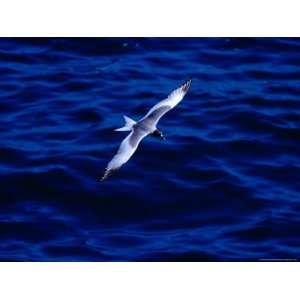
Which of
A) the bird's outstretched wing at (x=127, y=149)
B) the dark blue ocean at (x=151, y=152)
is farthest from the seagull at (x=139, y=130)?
the dark blue ocean at (x=151, y=152)

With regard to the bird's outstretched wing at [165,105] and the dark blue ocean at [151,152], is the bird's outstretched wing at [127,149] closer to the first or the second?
the bird's outstretched wing at [165,105]

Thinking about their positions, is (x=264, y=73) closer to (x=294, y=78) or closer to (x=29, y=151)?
(x=294, y=78)

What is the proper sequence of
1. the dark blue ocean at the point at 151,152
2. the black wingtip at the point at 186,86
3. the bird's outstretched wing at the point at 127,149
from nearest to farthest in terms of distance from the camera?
the bird's outstretched wing at the point at 127,149, the dark blue ocean at the point at 151,152, the black wingtip at the point at 186,86

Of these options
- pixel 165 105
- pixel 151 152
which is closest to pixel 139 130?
pixel 165 105

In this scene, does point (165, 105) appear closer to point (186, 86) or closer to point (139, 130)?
point (186, 86)

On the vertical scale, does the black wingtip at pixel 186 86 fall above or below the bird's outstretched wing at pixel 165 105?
above

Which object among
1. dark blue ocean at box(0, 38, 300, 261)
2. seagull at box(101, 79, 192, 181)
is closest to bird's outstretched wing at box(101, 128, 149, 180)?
seagull at box(101, 79, 192, 181)

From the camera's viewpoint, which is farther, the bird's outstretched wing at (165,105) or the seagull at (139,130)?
the bird's outstretched wing at (165,105)

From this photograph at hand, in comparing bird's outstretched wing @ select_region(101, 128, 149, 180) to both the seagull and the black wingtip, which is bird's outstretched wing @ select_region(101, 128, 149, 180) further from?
the black wingtip
